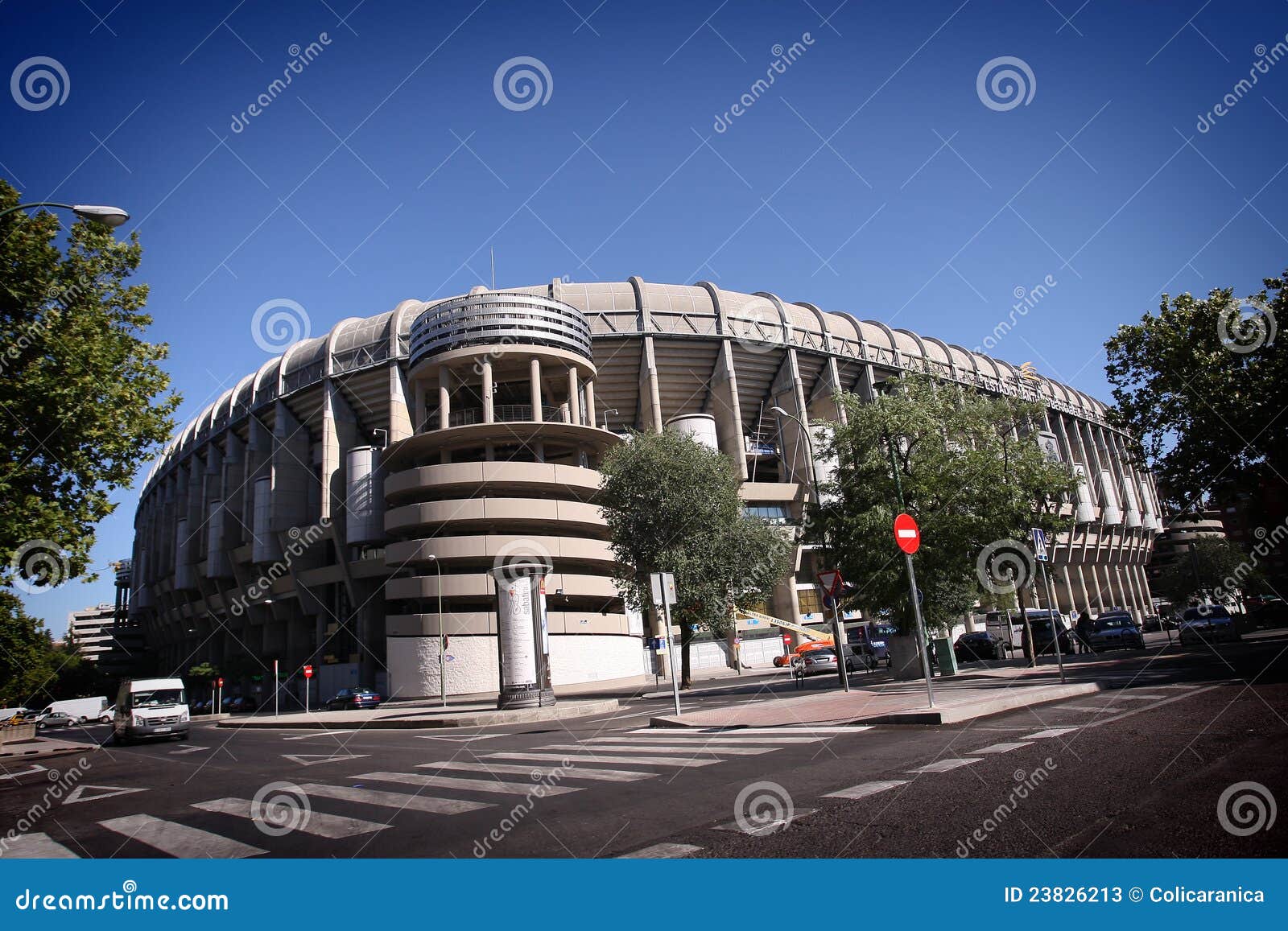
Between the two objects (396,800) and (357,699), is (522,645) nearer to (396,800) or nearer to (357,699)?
(396,800)

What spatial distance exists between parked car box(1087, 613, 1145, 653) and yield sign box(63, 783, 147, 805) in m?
A: 34.7

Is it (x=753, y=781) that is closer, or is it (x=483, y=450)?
(x=753, y=781)

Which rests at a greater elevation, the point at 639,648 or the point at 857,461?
the point at 857,461

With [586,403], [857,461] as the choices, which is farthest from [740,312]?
[857,461]

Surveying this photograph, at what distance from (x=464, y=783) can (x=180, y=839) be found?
3.03m

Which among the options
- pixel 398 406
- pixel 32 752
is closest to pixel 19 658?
pixel 32 752

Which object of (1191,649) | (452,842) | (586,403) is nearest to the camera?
(452,842)

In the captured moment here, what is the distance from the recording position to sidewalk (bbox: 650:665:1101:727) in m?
11.4

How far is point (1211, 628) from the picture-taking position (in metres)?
29.8

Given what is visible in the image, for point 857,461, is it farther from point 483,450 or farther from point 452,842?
point 483,450

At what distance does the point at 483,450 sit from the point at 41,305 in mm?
36973

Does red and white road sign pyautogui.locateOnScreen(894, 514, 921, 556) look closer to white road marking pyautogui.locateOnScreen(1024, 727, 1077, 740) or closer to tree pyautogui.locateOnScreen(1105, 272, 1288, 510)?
white road marking pyautogui.locateOnScreen(1024, 727, 1077, 740)

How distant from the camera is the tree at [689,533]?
29.9 metres

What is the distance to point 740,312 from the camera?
62969mm
